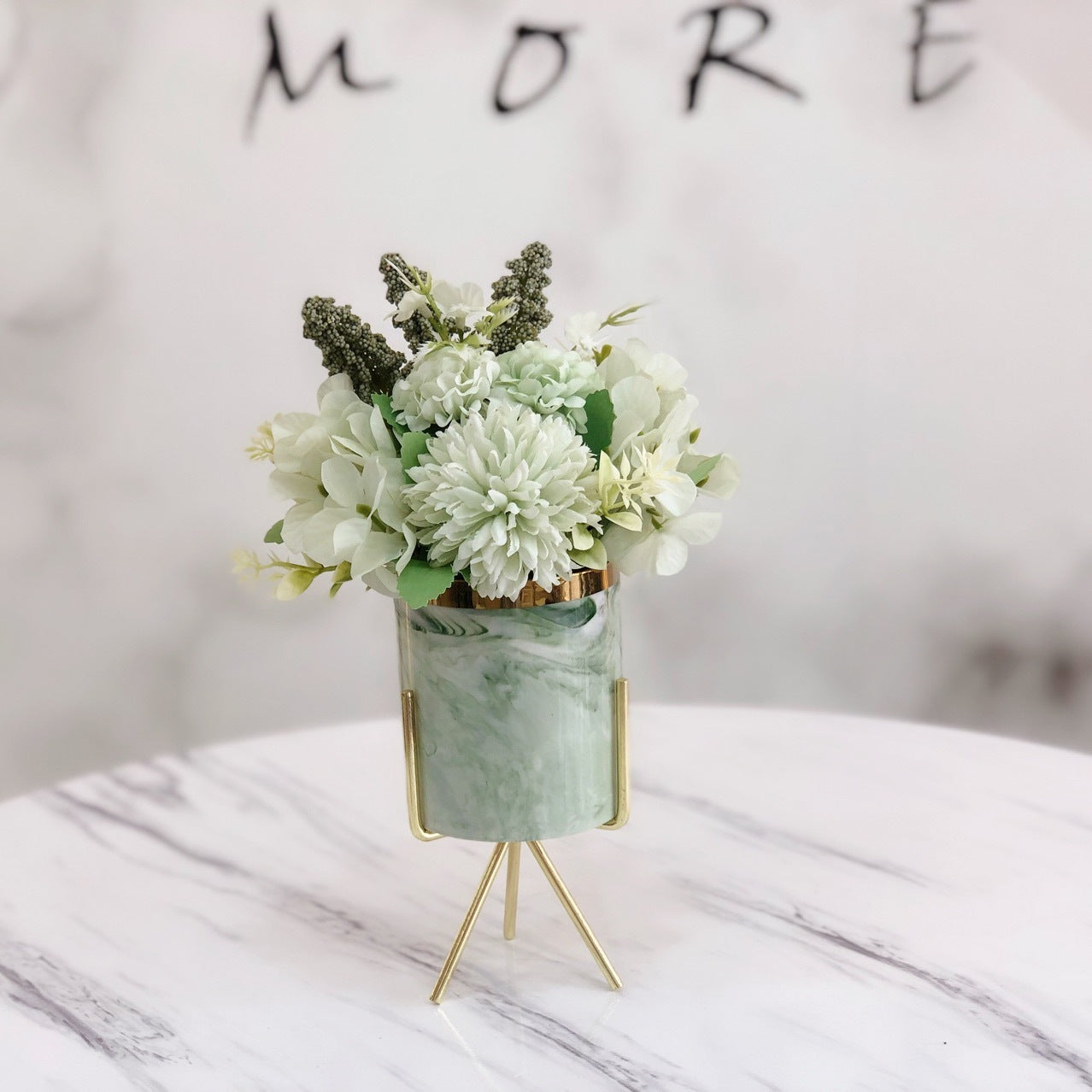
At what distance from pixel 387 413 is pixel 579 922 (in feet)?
1.44

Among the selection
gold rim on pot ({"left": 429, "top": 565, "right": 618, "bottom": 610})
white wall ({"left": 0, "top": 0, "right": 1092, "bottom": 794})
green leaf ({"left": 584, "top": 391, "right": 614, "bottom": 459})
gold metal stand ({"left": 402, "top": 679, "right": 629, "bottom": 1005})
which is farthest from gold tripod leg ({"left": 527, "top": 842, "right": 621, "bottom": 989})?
white wall ({"left": 0, "top": 0, "right": 1092, "bottom": 794})

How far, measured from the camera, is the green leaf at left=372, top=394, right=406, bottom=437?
93 centimetres

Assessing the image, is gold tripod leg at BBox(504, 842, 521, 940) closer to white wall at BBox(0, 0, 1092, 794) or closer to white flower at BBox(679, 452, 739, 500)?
white flower at BBox(679, 452, 739, 500)

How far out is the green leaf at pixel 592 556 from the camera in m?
0.94

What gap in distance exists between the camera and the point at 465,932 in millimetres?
1047

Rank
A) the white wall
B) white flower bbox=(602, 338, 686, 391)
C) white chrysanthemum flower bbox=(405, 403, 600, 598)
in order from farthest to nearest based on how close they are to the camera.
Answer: the white wall
white flower bbox=(602, 338, 686, 391)
white chrysanthemum flower bbox=(405, 403, 600, 598)

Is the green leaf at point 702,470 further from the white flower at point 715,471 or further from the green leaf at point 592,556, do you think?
the green leaf at point 592,556

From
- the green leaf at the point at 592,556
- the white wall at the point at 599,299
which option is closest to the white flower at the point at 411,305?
the green leaf at the point at 592,556

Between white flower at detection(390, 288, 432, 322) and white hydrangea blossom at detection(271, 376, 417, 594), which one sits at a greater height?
white flower at detection(390, 288, 432, 322)

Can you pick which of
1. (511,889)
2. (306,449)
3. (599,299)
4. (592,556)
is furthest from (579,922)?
(599,299)

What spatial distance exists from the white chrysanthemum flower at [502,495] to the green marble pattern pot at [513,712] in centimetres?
6

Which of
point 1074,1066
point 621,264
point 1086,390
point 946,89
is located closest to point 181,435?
point 621,264

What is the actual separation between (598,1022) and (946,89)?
5.56 ft

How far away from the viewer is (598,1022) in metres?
1.00
